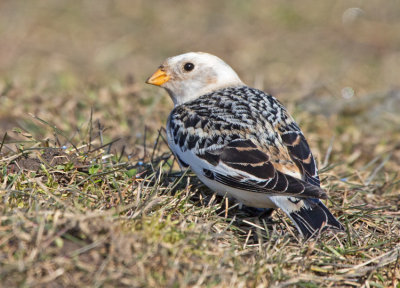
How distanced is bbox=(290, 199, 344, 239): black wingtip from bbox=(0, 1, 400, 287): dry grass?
77 millimetres

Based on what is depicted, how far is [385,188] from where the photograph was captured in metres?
4.66

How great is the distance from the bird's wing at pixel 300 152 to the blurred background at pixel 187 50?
5.95ft

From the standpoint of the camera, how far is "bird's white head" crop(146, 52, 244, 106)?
4.66 meters

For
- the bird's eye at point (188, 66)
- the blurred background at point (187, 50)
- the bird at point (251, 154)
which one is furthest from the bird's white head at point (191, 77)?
the blurred background at point (187, 50)

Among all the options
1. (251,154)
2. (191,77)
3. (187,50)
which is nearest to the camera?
(251,154)

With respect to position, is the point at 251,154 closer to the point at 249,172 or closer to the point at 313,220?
the point at 249,172

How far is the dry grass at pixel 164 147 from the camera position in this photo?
9.12 feet

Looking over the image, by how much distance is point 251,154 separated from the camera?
11.5 ft

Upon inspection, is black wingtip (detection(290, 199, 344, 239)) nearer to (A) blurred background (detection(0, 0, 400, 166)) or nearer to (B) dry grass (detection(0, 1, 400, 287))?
(B) dry grass (detection(0, 1, 400, 287))

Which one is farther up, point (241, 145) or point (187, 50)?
point (241, 145)

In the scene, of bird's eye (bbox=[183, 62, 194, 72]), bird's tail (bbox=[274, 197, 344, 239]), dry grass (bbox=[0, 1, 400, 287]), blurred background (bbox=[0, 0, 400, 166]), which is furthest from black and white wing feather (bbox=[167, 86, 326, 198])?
blurred background (bbox=[0, 0, 400, 166])

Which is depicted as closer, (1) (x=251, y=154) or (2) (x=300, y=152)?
(1) (x=251, y=154)

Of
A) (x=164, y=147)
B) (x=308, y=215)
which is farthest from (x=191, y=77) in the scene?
(x=308, y=215)

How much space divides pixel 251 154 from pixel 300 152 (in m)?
0.37
